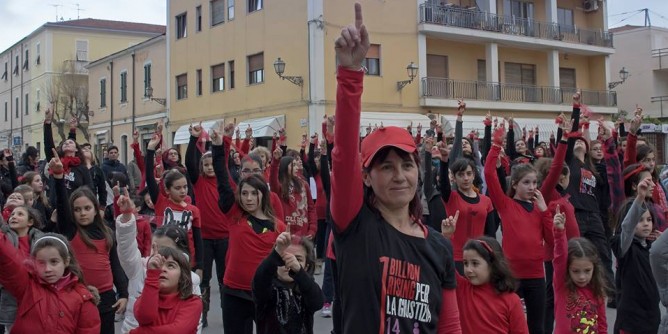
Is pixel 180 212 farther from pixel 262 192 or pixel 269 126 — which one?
pixel 269 126

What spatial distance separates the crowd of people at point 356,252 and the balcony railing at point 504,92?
64.9 ft

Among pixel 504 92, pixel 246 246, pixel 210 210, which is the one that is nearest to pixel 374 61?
pixel 504 92

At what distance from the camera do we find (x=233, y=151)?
456 inches

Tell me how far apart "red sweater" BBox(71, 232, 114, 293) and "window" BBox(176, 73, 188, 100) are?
27.2 meters

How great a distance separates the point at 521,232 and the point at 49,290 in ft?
12.1

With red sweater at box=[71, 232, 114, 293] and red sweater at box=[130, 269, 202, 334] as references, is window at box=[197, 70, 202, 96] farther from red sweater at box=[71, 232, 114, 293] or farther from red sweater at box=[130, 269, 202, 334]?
red sweater at box=[130, 269, 202, 334]

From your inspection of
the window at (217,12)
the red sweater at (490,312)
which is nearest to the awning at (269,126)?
the window at (217,12)

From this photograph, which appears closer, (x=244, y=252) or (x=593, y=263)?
(x=593, y=263)

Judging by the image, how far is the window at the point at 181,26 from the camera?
3206 cm

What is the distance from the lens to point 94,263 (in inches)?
209

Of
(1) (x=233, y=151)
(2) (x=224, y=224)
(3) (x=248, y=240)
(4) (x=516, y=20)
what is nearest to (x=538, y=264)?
(3) (x=248, y=240)

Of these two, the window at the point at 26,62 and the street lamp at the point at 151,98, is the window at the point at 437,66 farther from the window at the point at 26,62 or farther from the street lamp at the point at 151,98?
the window at the point at 26,62

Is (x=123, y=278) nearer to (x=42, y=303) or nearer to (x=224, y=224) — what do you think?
(x=42, y=303)

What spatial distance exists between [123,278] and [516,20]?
27422mm
